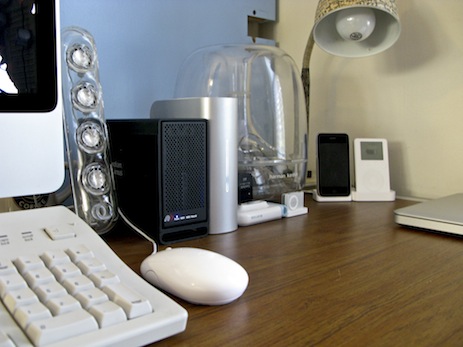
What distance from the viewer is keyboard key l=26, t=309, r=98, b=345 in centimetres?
32

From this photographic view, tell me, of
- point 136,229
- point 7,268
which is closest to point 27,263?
point 7,268

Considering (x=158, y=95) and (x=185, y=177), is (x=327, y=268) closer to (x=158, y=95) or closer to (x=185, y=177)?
(x=185, y=177)

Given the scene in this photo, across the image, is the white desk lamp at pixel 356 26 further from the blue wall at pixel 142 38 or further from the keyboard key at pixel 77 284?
the keyboard key at pixel 77 284

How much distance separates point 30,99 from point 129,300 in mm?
297

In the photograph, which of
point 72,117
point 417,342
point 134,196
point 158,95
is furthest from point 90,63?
point 417,342

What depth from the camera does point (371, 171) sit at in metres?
1.03

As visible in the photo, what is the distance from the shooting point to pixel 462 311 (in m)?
0.44

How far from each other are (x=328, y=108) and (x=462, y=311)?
86cm

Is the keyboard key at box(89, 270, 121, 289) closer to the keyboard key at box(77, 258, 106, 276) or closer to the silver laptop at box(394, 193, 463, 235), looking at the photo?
the keyboard key at box(77, 258, 106, 276)

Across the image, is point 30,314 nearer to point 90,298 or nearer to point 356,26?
point 90,298

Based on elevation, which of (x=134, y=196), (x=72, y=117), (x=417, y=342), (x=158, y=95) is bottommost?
(x=417, y=342)

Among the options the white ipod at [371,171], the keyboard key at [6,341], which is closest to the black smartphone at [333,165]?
the white ipod at [371,171]

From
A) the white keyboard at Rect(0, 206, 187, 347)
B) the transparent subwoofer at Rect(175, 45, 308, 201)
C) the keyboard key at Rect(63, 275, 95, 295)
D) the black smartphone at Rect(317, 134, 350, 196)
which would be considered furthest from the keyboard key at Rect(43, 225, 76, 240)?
the black smartphone at Rect(317, 134, 350, 196)

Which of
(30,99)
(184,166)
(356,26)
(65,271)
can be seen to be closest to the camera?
(65,271)
